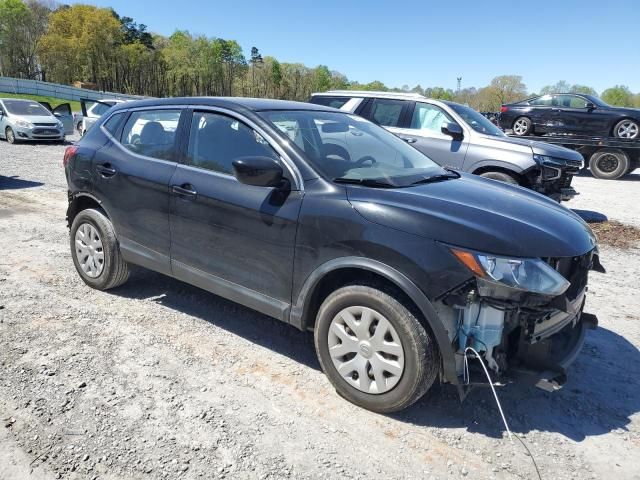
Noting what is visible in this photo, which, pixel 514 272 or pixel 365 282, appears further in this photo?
pixel 365 282

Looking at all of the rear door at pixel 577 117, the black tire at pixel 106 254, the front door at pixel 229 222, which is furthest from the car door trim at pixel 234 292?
the rear door at pixel 577 117

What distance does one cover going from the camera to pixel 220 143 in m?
3.63

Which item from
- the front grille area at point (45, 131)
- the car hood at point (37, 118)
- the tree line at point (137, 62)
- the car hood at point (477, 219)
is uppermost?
the tree line at point (137, 62)

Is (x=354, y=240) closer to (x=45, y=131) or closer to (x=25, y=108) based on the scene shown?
(x=45, y=131)

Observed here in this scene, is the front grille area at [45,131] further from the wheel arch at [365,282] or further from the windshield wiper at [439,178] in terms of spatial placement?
the wheel arch at [365,282]

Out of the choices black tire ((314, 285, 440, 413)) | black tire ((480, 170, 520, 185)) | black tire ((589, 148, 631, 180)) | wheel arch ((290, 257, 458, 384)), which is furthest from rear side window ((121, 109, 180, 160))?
black tire ((589, 148, 631, 180))

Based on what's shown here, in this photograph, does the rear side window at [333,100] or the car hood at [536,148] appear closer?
the car hood at [536,148]

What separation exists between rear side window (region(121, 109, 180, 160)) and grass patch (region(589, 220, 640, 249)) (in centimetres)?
608

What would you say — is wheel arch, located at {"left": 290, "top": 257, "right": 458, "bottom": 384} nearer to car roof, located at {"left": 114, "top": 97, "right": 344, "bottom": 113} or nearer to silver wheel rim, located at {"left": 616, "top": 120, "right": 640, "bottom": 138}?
car roof, located at {"left": 114, "top": 97, "right": 344, "bottom": 113}

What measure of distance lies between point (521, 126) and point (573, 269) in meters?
14.6

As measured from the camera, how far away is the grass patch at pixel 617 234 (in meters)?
7.06

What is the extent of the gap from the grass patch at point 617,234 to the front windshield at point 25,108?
57.5ft

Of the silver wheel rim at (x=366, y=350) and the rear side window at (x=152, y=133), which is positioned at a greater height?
the rear side window at (x=152, y=133)

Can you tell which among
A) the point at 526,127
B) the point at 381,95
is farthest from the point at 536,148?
the point at 526,127
